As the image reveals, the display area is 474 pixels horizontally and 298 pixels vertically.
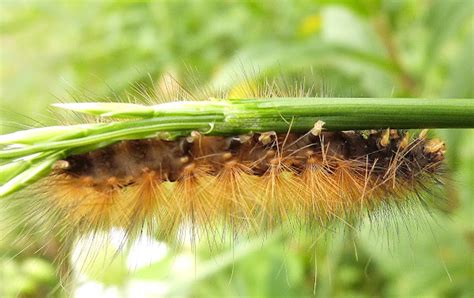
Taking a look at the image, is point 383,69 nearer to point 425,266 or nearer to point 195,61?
point 425,266

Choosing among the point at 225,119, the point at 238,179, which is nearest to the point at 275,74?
the point at 238,179

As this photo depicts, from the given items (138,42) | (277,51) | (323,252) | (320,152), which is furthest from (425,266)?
(138,42)

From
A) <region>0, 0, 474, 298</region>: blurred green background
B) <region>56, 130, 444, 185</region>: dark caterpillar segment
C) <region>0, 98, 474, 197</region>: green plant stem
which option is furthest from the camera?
<region>0, 0, 474, 298</region>: blurred green background

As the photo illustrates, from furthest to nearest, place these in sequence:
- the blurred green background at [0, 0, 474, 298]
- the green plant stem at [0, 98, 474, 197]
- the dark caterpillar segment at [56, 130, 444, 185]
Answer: the blurred green background at [0, 0, 474, 298]
the dark caterpillar segment at [56, 130, 444, 185]
the green plant stem at [0, 98, 474, 197]

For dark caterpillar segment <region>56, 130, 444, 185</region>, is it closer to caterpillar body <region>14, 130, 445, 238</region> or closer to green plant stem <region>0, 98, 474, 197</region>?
caterpillar body <region>14, 130, 445, 238</region>

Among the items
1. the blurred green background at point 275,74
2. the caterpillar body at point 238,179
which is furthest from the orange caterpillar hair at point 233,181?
the blurred green background at point 275,74

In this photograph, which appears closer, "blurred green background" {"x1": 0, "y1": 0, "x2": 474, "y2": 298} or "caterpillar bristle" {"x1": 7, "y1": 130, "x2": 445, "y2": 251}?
"caterpillar bristle" {"x1": 7, "y1": 130, "x2": 445, "y2": 251}

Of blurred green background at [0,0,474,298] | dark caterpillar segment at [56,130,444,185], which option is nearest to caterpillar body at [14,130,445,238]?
dark caterpillar segment at [56,130,444,185]
